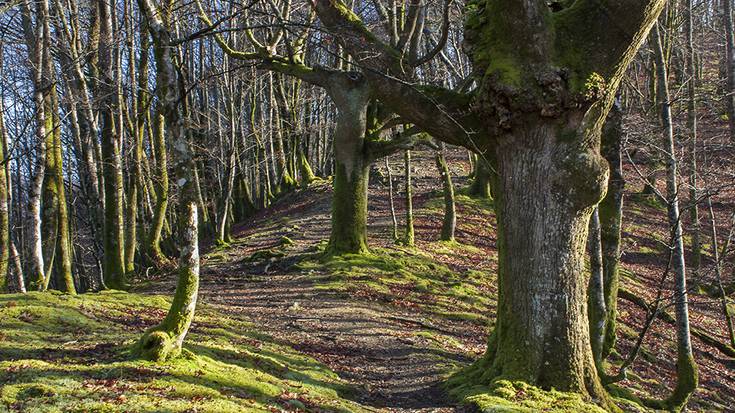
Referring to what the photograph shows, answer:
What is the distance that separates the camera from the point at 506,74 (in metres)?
6.13

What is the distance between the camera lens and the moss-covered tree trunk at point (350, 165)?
13.1m

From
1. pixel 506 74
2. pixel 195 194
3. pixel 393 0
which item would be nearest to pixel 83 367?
A: pixel 195 194

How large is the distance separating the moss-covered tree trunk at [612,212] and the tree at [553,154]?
1.46 meters

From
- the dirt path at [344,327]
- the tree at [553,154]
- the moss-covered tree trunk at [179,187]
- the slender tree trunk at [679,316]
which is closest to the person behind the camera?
the moss-covered tree trunk at [179,187]

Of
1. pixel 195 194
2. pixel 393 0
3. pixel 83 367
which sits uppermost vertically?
pixel 393 0

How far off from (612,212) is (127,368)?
261 inches

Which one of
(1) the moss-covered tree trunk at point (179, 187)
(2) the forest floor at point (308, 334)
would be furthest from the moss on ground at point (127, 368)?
(1) the moss-covered tree trunk at point (179, 187)

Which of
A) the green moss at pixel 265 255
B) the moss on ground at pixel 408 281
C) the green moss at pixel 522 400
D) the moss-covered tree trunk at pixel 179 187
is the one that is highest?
the moss-covered tree trunk at pixel 179 187

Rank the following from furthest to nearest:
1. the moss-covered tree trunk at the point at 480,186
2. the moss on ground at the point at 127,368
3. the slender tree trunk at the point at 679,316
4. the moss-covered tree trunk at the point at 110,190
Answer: the moss-covered tree trunk at the point at 480,186 < the moss-covered tree trunk at the point at 110,190 < the slender tree trunk at the point at 679,316 < the moss on ground at the point at 127,368

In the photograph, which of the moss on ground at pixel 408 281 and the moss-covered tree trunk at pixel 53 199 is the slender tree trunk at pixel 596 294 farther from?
the moss-covered tree trunk at pixel 53 199

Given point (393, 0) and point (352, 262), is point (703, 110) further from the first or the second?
point (352, 262)

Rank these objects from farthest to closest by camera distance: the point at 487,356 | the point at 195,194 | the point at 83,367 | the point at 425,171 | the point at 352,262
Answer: the point at 425,171 < the point at 352,262 < the point at 487,356 < the point at 195,194 < the point at 83,367

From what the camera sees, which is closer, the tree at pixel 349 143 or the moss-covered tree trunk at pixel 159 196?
the tree at pixel 349 143

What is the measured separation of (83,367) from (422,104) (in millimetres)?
4782
